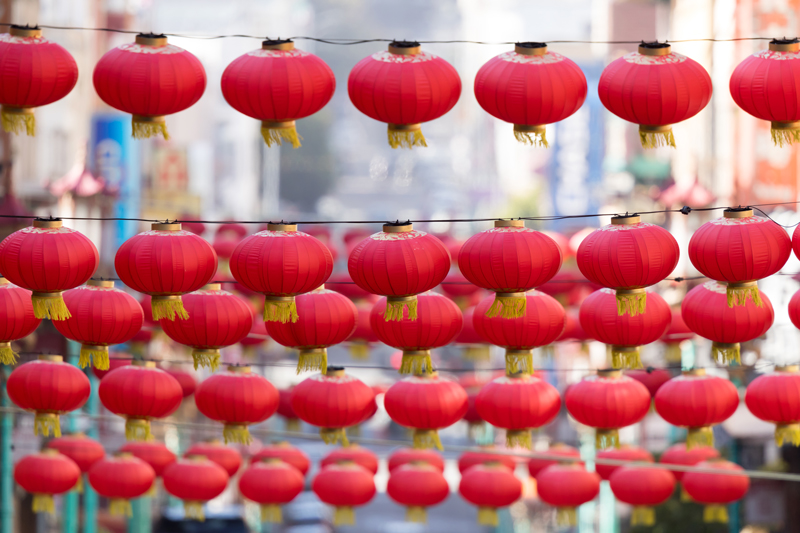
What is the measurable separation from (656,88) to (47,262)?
470 centimetres

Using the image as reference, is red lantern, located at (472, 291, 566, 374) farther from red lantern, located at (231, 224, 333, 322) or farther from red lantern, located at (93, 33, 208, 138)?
red lantern, located at (93, 33, 208, 138)

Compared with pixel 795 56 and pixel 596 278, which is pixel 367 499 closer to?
pixel 596 278

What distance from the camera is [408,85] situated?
7.92m

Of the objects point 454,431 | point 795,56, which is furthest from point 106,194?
point 454,431

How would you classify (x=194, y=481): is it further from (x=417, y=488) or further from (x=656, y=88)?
(x=656, y=88)

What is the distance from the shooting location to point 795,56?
25.4 feet

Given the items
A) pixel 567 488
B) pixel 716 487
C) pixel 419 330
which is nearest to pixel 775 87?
pixel 419 330

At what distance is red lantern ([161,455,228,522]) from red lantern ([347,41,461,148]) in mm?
5271

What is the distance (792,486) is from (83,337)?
11.2 m

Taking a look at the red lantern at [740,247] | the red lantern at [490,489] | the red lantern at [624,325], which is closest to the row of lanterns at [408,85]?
the red lantern at [740,247]

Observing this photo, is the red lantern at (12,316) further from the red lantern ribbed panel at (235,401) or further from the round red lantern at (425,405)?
the round red lantern at (425,405)

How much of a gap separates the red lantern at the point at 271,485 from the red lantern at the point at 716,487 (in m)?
4.29

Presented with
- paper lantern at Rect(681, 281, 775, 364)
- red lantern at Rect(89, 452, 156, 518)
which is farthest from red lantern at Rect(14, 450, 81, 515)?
paper lantern at Rect(681, 281, 775, 364)

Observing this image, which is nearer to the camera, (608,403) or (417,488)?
(608,403)
